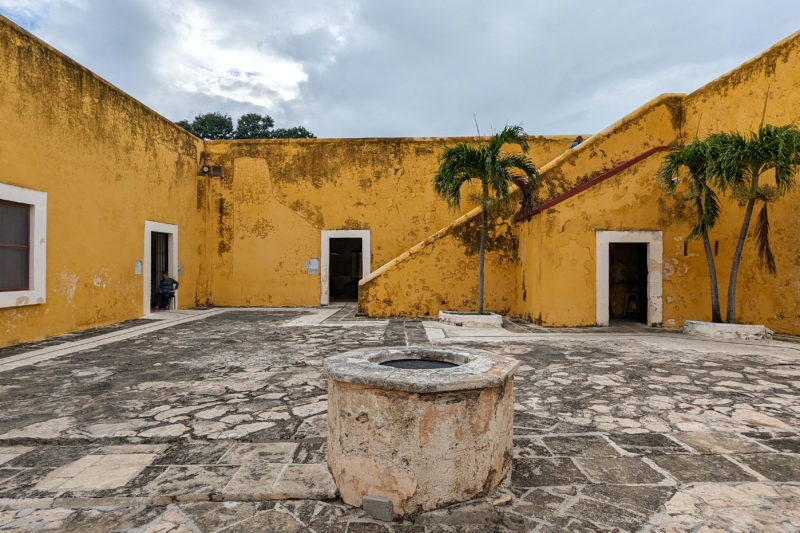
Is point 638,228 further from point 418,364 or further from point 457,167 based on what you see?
point 418,364

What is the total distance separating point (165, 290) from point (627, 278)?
11.0 m

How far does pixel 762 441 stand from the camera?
2838 millimetres

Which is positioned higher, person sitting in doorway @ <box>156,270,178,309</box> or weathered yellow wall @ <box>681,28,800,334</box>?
weathered yellow wall @ <box>681,28,800,334</box>

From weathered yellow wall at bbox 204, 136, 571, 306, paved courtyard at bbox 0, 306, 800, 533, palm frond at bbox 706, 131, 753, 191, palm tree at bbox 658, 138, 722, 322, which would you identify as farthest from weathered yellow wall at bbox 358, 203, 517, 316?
paved courtyard at bbox 0, 306, 800, 533

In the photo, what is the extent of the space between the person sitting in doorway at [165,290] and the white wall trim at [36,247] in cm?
363

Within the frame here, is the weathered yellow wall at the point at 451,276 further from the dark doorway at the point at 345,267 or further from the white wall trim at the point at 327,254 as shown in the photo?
the dark doorway at the point at 345,267

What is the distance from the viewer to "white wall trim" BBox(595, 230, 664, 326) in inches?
316

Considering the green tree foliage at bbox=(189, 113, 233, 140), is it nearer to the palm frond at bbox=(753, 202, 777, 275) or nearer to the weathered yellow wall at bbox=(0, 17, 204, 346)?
the weathered yellow wall at bbox=(0, 17, 204, 346)

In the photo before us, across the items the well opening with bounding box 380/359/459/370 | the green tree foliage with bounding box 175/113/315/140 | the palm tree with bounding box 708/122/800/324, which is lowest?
the well opening with bounding box 380/359/459/370

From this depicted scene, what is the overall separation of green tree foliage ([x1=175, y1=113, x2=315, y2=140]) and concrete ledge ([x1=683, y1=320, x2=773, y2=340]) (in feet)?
86.5

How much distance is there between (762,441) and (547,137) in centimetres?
1057

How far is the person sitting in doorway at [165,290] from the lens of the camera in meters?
10.4

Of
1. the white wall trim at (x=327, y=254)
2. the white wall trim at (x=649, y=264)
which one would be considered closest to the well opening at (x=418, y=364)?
the white wall trim at (x=649, y=264)

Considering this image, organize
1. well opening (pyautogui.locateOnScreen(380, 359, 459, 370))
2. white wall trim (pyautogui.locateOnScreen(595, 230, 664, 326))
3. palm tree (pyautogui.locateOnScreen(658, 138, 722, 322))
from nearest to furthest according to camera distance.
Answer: well opening (pyautogui.locateOnScreen(380, 359, 459, 370)), palm tree (pyautogui.locateOnScreen(658, 138, 722, 322)), white wall trim (pyautogui.locateOnScreen(595, 230, 664, 326))
